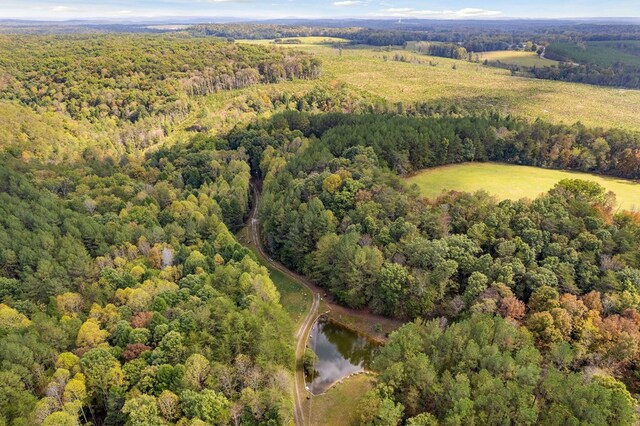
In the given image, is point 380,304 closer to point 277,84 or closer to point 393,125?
point 393,125

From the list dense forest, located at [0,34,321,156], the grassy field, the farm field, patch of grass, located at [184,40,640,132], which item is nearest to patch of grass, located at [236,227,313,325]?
the grassy field

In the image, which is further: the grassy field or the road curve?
the grassy field

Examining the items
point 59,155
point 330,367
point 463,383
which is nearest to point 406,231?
point 330,367

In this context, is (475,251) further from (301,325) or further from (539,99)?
(539,99)

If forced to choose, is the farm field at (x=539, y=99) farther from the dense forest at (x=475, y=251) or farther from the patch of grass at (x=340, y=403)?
the patch of grass at (x=340, y=403)

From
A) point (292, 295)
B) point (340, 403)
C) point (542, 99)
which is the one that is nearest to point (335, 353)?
point (340, 403)

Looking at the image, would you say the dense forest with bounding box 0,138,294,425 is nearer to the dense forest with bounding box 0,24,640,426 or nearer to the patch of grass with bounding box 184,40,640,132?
the dense forest with bounding box 0,24,640,426
